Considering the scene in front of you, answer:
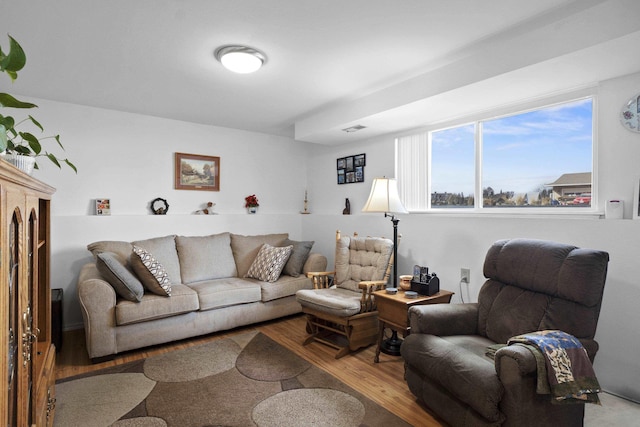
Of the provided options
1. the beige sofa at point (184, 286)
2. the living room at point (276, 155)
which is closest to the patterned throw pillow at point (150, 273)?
the beige sofa at point (184, 286)

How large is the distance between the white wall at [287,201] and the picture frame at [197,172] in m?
0.09

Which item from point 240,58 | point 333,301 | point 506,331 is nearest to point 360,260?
point 333,301

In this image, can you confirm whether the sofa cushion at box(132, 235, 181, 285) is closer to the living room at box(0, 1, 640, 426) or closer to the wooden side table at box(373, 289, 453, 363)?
the living room at box(0, 1, 640, 426)

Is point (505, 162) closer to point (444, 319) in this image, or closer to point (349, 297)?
point (444, 319)

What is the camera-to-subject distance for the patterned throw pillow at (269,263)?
13.4ft

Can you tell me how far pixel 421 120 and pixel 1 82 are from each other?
4.12 m

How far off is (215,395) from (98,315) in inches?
52.4

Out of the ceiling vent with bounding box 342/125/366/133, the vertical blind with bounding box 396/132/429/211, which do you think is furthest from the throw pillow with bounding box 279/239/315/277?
the ceiling vent with bounding box 342/125/366/133

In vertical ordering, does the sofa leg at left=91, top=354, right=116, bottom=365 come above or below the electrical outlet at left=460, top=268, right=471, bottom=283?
below

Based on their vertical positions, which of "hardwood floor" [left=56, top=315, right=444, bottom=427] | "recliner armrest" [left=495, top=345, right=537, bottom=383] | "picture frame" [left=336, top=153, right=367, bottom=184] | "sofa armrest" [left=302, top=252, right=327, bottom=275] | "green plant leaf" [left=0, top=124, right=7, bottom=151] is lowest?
"hardwood floor" [left=56, top=315, right=444, bottom=427]

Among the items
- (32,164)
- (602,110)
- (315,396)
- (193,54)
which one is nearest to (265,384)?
(315,396)

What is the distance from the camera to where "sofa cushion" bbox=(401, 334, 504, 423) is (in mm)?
1777

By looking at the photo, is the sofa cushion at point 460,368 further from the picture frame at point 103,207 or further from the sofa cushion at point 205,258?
the picture frame at point 103,207

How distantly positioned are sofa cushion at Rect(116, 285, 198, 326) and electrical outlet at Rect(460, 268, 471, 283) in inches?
105
